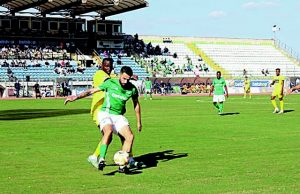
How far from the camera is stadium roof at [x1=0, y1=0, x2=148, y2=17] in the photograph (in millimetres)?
69688

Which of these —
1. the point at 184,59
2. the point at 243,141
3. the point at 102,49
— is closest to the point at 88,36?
the point at 102,49

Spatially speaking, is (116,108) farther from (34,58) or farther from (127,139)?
(34,58)

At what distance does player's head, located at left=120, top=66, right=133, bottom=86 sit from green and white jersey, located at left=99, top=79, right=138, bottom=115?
144mm

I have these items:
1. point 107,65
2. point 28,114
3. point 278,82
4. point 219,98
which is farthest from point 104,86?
point 278,82

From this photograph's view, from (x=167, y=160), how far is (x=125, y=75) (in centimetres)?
244

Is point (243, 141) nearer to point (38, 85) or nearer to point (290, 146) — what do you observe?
point (290, 146)

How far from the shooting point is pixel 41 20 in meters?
74.8

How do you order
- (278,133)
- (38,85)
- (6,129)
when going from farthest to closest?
(38,85), (6,129), (278,133)

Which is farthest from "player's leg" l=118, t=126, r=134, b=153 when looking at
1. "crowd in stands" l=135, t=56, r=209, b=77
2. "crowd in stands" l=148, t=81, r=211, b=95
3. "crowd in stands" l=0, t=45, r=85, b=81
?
"crowd in stands" l=135, t=56, r=209, b=77

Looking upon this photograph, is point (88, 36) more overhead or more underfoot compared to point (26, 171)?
more overhead

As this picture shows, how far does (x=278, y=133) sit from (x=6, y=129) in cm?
881

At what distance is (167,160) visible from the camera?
42.8ft

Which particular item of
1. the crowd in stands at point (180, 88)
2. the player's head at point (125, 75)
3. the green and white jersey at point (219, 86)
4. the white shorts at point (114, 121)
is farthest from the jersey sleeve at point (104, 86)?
the crowd in stands at point (180, 88)

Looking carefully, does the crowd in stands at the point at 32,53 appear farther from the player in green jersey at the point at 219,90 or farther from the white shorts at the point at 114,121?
the white shorts at the point at 114,121
